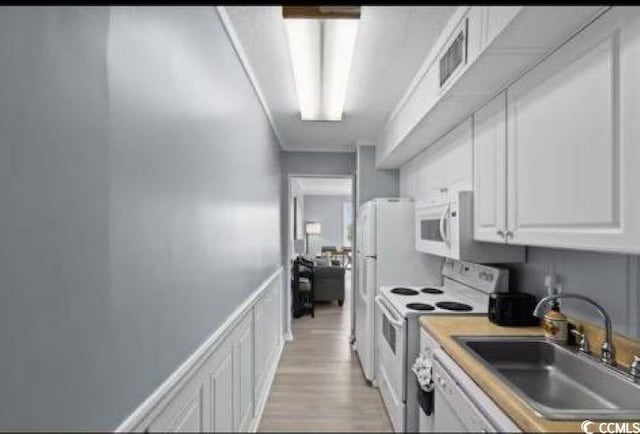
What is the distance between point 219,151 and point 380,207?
1.75 meters

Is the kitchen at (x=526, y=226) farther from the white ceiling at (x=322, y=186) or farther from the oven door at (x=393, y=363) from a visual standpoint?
the white ceiling at (x=322, y=186)

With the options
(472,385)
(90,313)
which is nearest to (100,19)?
(90,313)

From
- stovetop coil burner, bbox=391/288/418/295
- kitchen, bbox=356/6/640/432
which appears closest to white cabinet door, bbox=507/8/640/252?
kitchen, bbox=356/6/640/432

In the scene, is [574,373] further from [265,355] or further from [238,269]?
[265,355]

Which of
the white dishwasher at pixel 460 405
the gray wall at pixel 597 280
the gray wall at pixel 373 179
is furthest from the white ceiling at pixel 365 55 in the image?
the white dishwasher at pixel 460 405

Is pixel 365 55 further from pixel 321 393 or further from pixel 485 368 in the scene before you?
pixel 321 393

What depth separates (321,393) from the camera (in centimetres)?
290

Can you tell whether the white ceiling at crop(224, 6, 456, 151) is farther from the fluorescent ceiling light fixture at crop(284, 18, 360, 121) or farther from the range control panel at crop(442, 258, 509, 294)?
the range control panel at crop(442, 258, 509, 294)

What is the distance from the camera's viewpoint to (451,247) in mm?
2080

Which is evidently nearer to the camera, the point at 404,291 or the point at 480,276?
the point at 480,276

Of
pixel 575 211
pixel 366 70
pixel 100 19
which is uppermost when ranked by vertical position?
pixel 366 70

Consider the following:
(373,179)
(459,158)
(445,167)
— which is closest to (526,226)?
(459,158)

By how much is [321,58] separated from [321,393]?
255 cm

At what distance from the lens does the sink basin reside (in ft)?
3.41
